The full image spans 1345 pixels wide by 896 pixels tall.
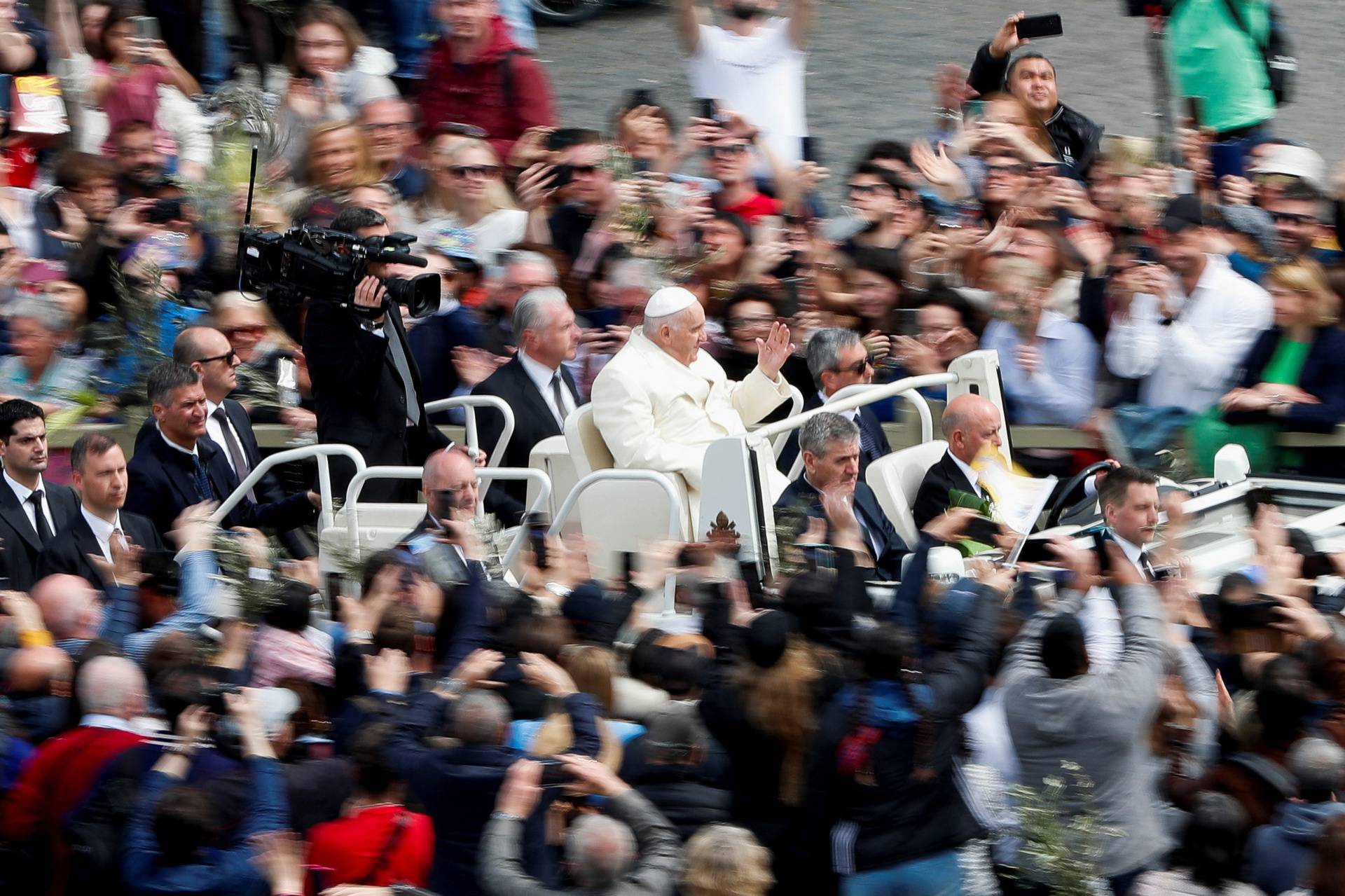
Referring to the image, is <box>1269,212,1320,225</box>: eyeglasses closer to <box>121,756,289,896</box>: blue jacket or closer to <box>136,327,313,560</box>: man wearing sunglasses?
<box>136,327,313,560</box>: man wearing sunglasses

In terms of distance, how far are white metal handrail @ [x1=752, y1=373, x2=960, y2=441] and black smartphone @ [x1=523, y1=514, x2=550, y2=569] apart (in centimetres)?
84

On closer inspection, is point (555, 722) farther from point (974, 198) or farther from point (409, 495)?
point (974, 198)

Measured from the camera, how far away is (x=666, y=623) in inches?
316

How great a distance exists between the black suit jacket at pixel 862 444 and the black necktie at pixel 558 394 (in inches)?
35.3

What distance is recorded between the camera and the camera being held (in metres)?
9.04

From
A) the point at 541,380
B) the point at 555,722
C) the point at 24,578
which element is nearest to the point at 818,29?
the point at 541,380

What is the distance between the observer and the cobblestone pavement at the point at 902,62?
1527 cm

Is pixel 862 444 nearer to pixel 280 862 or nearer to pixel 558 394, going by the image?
pixel 558 394

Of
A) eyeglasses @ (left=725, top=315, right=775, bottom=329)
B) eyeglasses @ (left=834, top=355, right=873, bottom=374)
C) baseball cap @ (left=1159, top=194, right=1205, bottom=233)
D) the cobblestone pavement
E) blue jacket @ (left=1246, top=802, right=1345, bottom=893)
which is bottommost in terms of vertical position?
the cobblestone pavement

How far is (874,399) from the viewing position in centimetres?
876

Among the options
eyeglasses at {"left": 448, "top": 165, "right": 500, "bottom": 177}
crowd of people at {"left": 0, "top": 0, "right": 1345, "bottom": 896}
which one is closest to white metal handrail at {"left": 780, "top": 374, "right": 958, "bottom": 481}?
crowd of people at {"left": 0, "top": 0, "right": 1345, "bottom": 896}

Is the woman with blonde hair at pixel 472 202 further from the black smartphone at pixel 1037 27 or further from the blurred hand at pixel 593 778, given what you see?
the blurred hand at pixel 593 778

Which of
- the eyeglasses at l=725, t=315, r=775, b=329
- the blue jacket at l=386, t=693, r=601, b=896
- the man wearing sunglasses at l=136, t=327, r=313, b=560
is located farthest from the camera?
the eyeglasses at l=725, t=315, r=775, b=329

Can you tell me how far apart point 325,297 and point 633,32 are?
7955 millimetres
